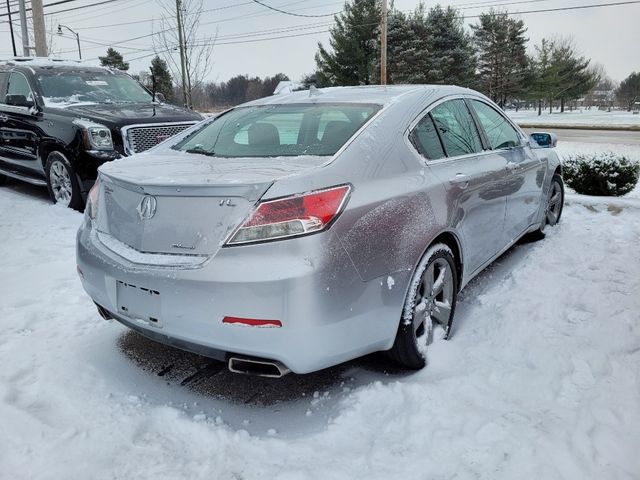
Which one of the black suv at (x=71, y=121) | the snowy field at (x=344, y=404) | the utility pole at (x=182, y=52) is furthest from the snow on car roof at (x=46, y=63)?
the utility pole at (x=182, y=52)

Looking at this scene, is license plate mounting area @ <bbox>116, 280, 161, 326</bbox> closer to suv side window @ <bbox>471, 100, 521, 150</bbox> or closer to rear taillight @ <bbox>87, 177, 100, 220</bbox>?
rear taillight @ <bbox>87, 177, 100, 220</bbox>

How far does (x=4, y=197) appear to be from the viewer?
23.2 ft

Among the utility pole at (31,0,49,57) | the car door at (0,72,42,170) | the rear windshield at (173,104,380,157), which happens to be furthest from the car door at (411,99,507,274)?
the utility pole at (31,0,49,57)

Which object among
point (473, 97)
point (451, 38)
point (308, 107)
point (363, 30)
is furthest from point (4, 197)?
point (451, 38)

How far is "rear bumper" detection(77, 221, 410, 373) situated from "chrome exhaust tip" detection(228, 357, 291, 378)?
1.7 inches

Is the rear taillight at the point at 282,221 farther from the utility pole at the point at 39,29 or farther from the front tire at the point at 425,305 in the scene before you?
the utility pole at the point at 39,29

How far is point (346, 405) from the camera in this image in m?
2.45

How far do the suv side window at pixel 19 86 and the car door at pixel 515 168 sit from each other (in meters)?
5.87

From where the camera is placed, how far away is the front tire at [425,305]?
2556 mm

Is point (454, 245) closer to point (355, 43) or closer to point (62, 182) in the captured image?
point (62, 182)

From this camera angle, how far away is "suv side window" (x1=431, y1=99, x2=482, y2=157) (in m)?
3.14

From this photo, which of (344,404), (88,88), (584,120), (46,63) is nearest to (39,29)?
(46,63)

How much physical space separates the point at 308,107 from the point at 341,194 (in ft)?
3.62

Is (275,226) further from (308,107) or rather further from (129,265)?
(308,107)
